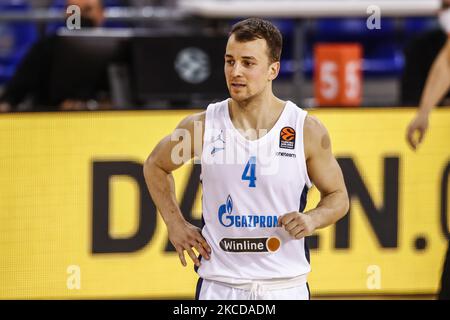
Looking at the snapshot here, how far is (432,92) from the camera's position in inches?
291

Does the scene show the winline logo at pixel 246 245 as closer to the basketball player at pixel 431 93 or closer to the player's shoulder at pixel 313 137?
the player's shoulder at pixel 313 137

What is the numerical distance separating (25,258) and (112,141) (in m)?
0.95

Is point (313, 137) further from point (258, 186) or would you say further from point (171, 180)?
point (171, 180)

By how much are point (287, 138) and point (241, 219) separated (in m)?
0.41

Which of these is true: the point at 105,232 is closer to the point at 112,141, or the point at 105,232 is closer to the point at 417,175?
the point at 112,141

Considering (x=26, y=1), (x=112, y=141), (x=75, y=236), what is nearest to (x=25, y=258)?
(x=75, y=236)

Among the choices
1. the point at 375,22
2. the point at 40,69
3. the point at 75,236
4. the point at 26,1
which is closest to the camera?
the point at 375,22

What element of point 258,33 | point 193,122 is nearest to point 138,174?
point 193,122

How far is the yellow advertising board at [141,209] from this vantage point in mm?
6867

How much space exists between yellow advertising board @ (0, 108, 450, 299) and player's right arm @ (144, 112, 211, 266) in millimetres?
2034

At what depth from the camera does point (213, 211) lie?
473 centimetres

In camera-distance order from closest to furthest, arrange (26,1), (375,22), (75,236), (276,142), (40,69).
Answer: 1. (276,142)
2. (375,22)
3. (75,236)
4. (40,69)
5. (26,1)

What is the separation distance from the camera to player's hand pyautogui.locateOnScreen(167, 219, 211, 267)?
4.74 m

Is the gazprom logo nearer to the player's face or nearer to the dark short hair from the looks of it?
the player's face
